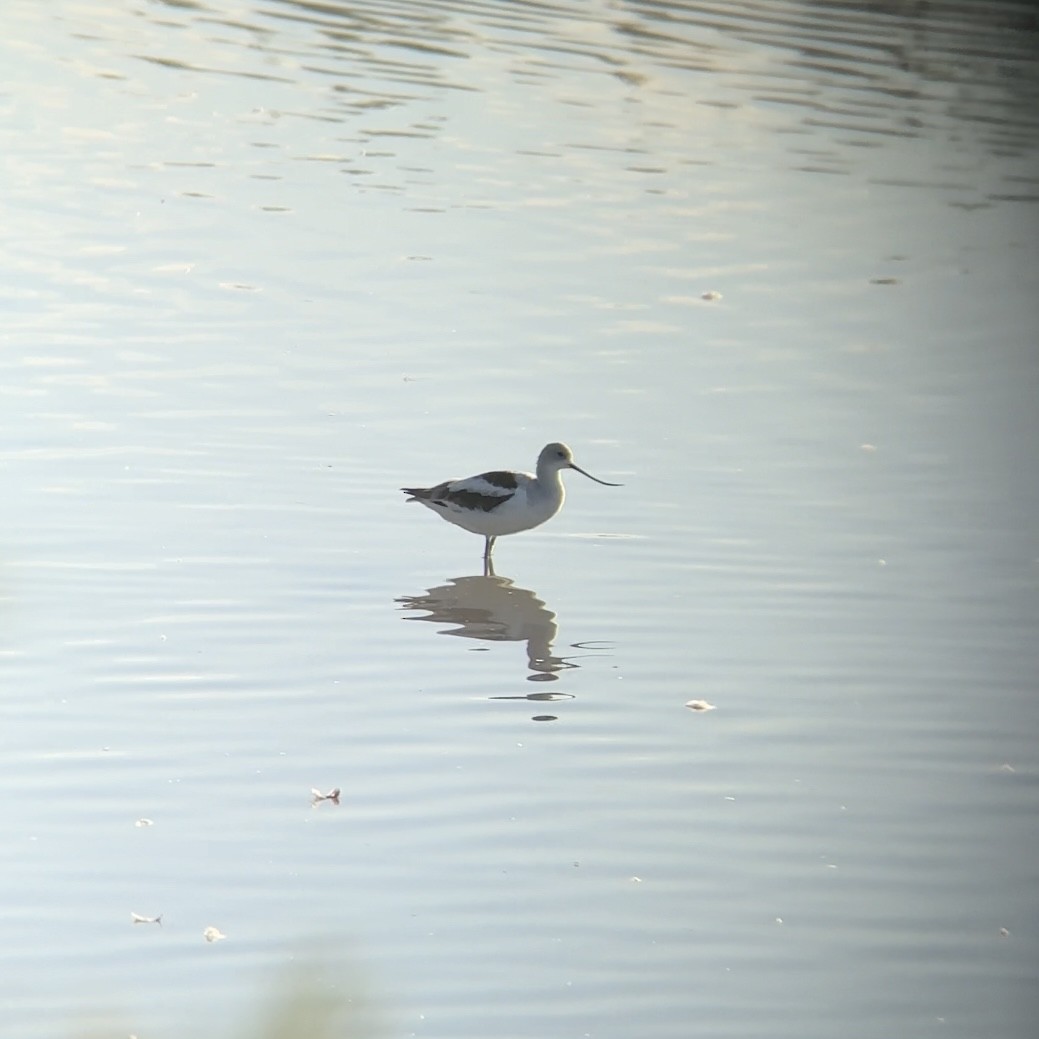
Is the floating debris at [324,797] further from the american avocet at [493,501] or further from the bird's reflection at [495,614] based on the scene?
the american avocet at [493,501]

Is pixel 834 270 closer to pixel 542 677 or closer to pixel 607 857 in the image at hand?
pixel 542 677

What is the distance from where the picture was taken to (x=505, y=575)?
952cm

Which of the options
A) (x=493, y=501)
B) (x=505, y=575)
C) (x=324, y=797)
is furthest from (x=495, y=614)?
(x=324, y=797)

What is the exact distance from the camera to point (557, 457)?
32.8ft

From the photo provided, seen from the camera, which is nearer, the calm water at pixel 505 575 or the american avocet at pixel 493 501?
the calm water at pixel 505 575

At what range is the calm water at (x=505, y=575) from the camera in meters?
5.48

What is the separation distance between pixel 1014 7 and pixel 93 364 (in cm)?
2113

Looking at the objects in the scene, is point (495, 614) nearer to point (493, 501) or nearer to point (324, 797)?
point (493, 501)

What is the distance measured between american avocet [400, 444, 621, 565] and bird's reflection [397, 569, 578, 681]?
1.06 ft

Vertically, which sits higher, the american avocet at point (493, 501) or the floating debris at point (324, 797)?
the floating debris at point (324, 797)

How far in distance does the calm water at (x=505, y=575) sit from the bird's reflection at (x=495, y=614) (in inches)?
1.2

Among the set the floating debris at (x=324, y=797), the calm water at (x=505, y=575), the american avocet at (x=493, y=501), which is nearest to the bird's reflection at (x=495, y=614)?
the calm water at (x=505, y=575)

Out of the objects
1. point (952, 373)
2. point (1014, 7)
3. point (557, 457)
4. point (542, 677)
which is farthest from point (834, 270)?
point (1014, 7)

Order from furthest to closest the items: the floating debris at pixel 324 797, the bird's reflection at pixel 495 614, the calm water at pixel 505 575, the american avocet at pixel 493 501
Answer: the american avocet at pixel 493 501
the bird's reflection at pixel 495 614
the floating debris at pixel 324 797
the calm water at pixel 505 575
